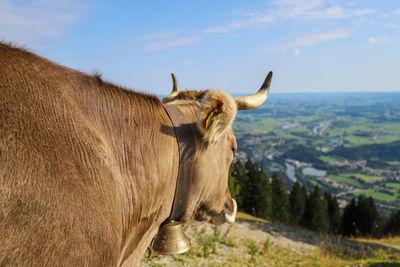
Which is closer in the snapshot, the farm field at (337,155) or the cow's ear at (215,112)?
the cow's ear at (215,112)

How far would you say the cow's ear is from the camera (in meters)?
2.21

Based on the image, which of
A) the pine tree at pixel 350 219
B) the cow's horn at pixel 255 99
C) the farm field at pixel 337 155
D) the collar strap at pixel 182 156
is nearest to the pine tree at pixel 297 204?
the pine tree at pixel 350 219

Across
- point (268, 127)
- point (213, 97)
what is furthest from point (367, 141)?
point (213, 97)

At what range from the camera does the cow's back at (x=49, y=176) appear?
4.48ft

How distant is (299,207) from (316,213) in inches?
96.0

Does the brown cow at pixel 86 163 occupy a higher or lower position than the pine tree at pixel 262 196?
higher

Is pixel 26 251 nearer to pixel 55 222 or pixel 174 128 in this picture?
pixel 55 222

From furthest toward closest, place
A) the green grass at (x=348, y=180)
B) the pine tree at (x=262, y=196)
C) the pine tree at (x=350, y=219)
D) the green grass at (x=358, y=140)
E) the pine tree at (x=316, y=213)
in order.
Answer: the green grass at (x=358, y=140) < the green grass at (x=348, y=180) < the pine tree at (x=316, y=213) < the pine tree at (x=262, y=196) < the pine tree at (x=350, y=219)

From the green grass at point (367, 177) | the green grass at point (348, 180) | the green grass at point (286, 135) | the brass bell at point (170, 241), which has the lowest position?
the green grass at point (348, 180)

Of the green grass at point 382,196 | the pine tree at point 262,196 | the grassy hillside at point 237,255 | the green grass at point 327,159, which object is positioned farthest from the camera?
the green grass at point 327,159

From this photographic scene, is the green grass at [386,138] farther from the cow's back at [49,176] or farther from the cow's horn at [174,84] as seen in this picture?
the cow's back at [49,176]

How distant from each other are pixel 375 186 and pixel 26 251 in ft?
347

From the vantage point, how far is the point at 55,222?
1.43 m

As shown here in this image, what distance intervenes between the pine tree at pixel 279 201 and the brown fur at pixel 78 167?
41682 millimetres
